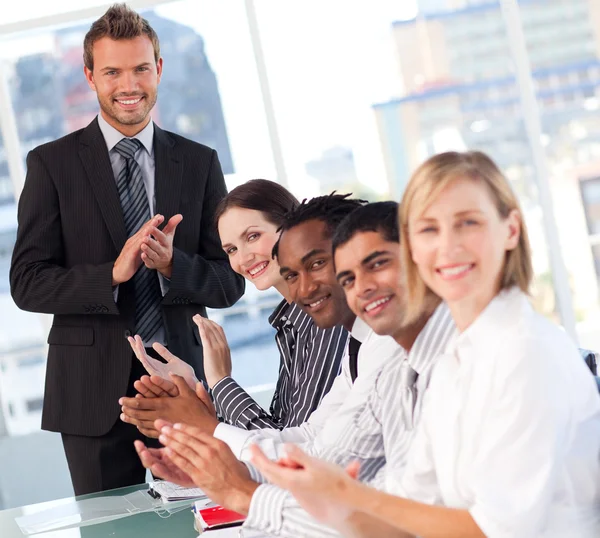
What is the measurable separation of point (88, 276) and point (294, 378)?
670 millimetres

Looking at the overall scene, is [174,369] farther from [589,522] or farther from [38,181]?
[589,522]

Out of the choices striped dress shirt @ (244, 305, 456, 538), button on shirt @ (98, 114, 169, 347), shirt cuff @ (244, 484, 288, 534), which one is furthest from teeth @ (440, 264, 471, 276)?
button on shirt @ (98, 114, 169, 347)

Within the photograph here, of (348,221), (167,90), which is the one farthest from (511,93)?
(348,221)

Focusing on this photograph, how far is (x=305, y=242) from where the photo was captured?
2.12 m

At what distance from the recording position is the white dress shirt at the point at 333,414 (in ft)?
6.21

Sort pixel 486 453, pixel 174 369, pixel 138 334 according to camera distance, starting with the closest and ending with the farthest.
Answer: pixel 486 453 < pixel 174 369 < pixel 138 334

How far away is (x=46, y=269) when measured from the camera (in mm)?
2750

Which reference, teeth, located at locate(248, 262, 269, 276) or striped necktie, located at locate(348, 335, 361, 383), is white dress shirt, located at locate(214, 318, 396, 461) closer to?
striped necktie, located at locate(348, 335, 361, 383)

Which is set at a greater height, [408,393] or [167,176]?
[167,176]

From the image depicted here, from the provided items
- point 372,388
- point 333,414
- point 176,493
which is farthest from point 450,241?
point 176,493

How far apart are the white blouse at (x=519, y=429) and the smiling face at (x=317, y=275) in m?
0.75

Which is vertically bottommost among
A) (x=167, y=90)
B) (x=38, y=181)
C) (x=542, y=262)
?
(x=542, y=262)

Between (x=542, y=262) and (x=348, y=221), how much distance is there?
16.7 feet

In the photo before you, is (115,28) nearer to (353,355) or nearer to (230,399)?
(230,399)
